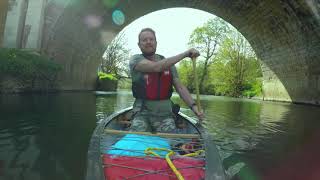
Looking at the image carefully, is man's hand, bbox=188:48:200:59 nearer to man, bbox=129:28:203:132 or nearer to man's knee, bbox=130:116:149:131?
man, bbox=129:28:203:132

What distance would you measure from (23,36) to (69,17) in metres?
2.64

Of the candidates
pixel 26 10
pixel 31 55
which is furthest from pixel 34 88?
pixel 26 10

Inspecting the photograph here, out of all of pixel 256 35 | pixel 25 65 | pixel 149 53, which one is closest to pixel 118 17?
pixel 25 65

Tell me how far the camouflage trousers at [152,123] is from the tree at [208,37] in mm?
35239

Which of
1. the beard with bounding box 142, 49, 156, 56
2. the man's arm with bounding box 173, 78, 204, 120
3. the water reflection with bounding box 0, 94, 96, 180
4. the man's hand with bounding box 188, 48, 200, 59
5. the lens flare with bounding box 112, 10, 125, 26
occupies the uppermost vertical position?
the lens flare with bounding box 112, 10, 125, 26

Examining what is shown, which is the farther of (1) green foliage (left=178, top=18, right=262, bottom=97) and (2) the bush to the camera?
(1) green foliage (left=178, top=18, right=262, bottom=97)

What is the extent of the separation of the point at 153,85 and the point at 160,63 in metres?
0.41

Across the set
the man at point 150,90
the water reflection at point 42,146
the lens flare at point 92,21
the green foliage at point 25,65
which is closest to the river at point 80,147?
the water reflection at point 42,146

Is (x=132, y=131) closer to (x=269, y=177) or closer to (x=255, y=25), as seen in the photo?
(x=269, y=177)

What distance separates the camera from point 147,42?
3.86m

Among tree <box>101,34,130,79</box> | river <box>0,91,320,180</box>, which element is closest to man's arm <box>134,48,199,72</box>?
river <box>0,91,320,180</box>

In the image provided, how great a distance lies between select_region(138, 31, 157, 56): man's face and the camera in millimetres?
3840

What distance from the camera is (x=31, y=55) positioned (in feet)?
50.7

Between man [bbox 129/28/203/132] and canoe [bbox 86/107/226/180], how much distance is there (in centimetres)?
37
